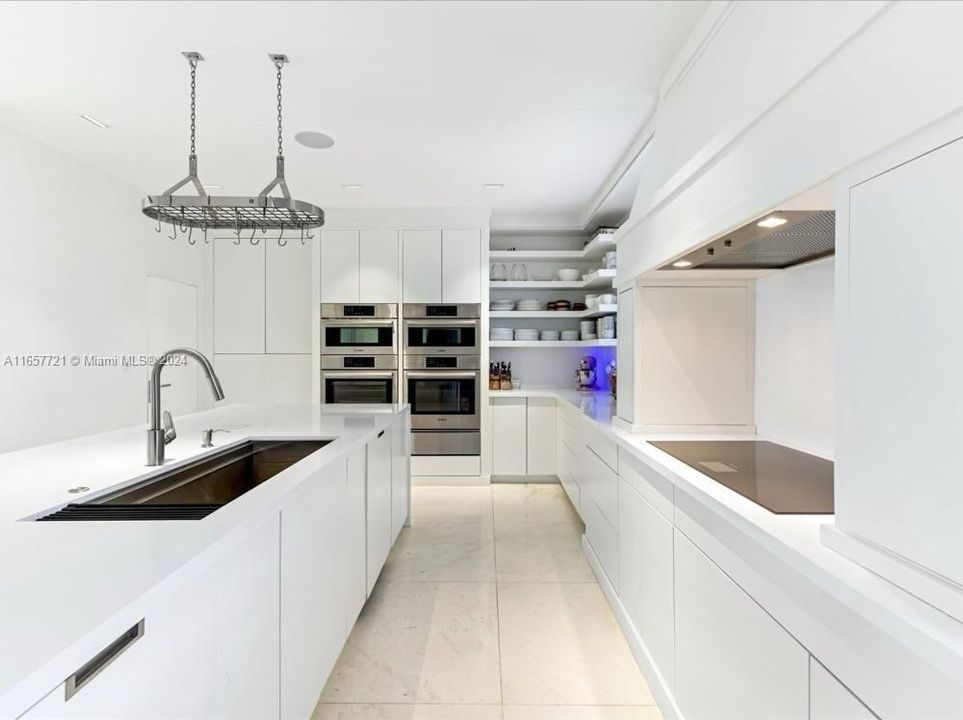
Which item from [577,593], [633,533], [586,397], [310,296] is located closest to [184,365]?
[310,296]

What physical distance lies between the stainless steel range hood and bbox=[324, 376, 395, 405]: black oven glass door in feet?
10.6

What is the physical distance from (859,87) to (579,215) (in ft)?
13.8

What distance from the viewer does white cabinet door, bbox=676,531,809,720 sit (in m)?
1.02

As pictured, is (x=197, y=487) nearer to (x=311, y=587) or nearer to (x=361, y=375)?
(x=311, y=587)

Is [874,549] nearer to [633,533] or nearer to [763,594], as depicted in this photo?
[763,594]

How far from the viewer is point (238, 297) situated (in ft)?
17.3

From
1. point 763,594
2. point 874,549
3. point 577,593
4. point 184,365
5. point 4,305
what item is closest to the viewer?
point 874,549

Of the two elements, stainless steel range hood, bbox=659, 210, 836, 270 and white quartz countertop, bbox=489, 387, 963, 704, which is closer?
white quartz countertop, bbox=489, 387, 963, 704

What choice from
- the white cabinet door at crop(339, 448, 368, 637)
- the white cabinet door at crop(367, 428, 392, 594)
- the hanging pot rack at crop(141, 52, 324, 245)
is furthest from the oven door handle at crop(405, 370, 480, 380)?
the white cabinet door at crop(339, 448, 368, 637)

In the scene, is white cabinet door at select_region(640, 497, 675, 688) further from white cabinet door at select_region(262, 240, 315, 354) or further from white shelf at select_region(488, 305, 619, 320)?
white cabinet door at select_region(262, 240, 315, 354)

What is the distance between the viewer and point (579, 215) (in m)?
4.98

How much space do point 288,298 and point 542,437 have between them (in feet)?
9.78

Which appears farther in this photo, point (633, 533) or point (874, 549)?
point (633, 533)

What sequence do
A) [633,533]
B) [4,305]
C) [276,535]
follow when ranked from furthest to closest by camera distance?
[4,305] → [633,533] → [276,535]
